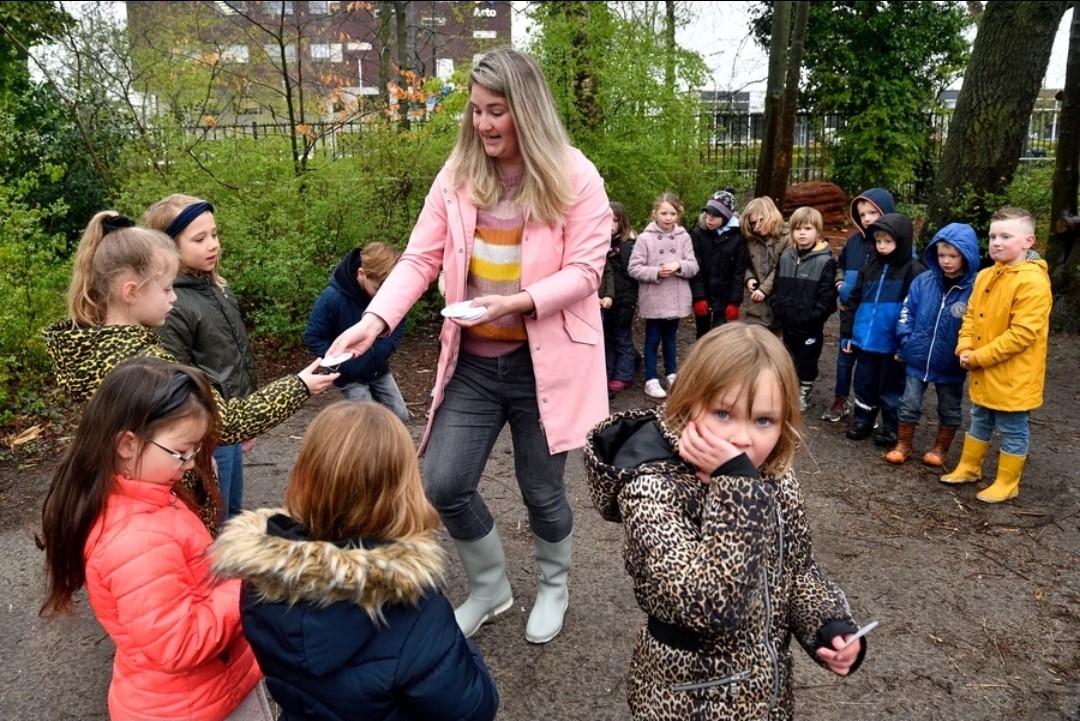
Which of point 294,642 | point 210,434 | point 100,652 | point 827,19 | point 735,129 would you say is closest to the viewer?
point 294,642

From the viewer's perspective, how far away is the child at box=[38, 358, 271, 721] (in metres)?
2.01

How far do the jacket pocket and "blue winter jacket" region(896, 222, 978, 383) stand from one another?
10.1 feet

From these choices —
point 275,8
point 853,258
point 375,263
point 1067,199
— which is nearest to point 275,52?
point 275,8

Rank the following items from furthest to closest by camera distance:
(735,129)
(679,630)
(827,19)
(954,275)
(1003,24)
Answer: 1. (827,19)
2. (735,129)
3. (1003,24)
4. (954,275)
5. (679,630)

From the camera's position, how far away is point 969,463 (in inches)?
199

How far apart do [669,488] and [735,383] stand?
10.8 inches

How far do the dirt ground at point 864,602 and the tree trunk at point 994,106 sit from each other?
3.63 meters

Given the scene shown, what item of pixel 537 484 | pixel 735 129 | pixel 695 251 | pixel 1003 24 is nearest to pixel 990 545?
pixel 537 484

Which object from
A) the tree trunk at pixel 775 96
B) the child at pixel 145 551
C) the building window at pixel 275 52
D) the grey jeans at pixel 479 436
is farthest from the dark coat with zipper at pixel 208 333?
the tree trunk at pixel 775 96

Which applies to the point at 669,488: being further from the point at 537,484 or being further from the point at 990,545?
the point at 990,545

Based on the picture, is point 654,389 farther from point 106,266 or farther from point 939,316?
point 106,266

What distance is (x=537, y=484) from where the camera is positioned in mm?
3242

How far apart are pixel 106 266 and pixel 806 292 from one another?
5.05 m

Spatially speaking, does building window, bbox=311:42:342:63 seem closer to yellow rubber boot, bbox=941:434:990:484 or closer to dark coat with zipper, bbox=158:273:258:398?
dark coat with zipper, bbox=158:273:258:398
